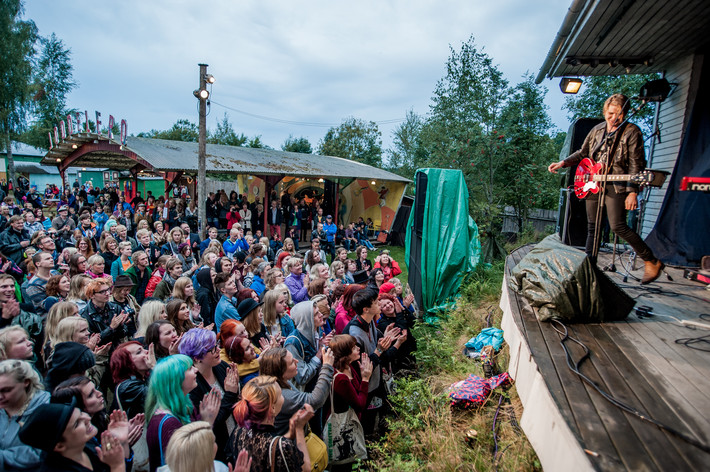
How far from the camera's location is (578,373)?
2.15 metres

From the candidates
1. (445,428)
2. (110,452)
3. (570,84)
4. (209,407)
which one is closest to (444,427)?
(445,428)

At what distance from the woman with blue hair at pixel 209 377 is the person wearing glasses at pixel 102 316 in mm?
1548

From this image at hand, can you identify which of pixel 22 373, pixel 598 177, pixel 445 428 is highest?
pixel 598 177

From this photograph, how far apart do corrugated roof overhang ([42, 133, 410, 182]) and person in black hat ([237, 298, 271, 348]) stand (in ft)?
26.7

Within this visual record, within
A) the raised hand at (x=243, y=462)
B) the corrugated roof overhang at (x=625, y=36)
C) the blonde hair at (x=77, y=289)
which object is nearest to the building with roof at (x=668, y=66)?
the corrugated roof overhang at (x=625, y=36)

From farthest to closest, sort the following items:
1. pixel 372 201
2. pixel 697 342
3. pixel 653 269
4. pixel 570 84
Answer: pixel 372 201 < pixel 570 84 < pixel 653 269 < pixel 697 342

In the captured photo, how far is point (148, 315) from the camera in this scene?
3467mm

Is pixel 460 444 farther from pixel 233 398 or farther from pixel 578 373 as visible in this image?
pixel 233 398

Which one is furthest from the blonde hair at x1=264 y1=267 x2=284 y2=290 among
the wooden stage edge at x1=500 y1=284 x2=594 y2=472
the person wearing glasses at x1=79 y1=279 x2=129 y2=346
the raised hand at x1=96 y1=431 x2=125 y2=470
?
the wooden stage edge at x1=500 y1=284 x2=594 y2=472

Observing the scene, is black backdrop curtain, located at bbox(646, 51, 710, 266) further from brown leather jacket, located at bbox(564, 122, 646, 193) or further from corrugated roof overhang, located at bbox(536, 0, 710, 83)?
brown leather jacket, located at bbox(564, 122, 646, 193)

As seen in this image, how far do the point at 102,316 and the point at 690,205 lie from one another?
724 centimetres

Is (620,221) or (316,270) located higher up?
(620,221)

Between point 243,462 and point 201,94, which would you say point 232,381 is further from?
point 201,94

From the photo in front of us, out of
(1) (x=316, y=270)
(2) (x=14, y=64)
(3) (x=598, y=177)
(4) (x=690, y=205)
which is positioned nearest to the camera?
(3) (x=598, y=177)
